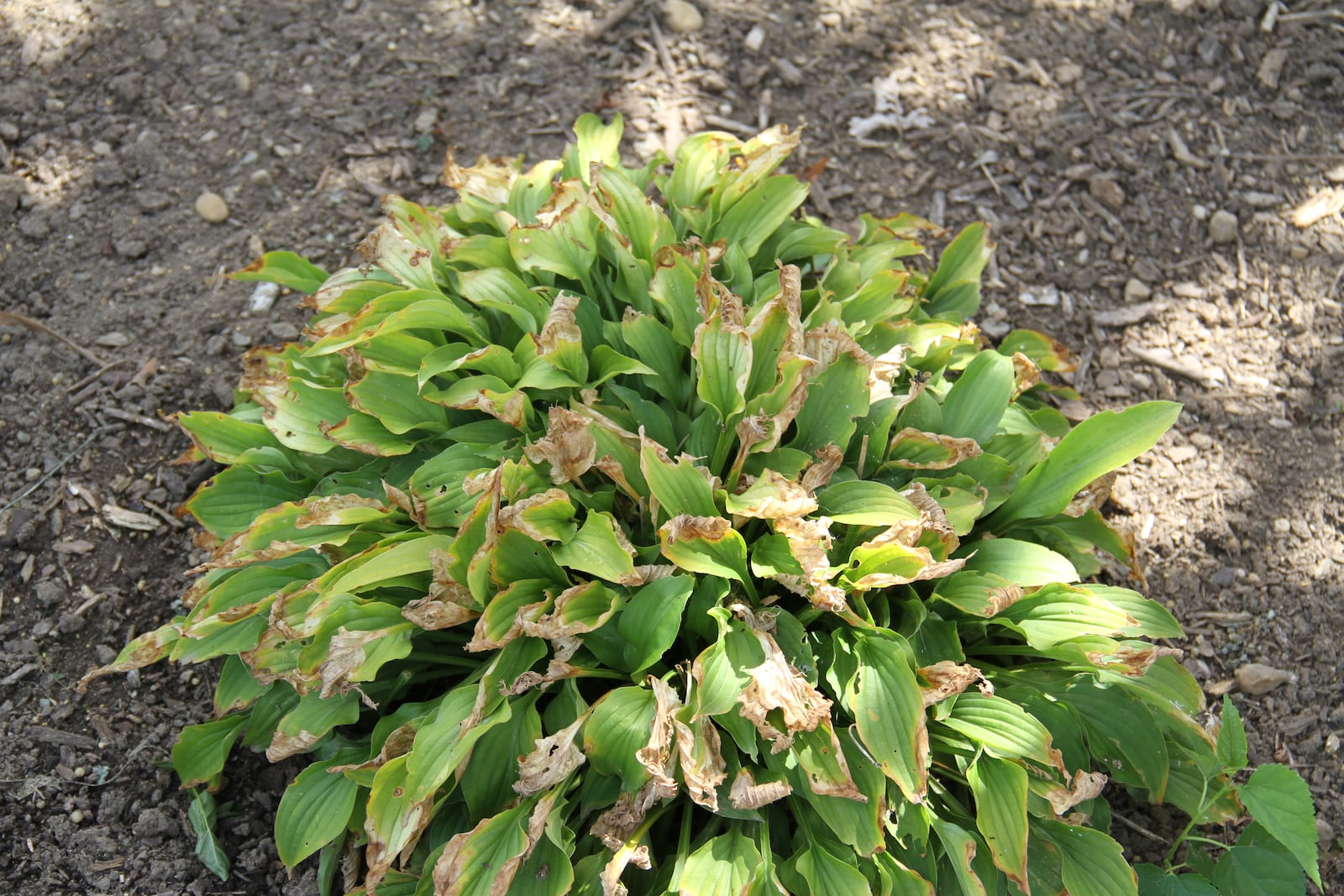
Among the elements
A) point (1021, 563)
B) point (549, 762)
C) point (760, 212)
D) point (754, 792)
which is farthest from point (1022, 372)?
point (549, 762)

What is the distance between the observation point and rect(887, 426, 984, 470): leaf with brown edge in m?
2.64

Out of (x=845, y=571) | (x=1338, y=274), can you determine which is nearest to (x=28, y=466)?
(x=845, y=571)

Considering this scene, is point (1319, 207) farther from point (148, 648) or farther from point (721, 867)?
point (148, 648)

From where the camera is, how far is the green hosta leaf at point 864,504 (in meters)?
2.35

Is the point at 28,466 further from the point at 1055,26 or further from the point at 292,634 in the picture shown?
the point at 1055,26

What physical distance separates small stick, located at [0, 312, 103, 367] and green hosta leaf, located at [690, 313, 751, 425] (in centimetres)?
240

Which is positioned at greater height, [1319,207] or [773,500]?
[1319,207]

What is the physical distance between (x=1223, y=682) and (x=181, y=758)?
317 centimetres

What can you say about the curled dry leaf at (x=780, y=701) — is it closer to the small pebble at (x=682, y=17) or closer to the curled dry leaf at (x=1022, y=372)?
the curled dry leaf at (x=1022, y=372)

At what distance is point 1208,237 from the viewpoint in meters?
3.99

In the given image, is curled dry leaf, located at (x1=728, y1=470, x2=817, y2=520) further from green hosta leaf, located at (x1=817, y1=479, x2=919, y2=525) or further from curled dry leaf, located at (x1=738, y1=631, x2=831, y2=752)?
curled dry leaf, located at (x1=738, y1=631, x2=831, y2=752)

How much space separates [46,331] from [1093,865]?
382 cm

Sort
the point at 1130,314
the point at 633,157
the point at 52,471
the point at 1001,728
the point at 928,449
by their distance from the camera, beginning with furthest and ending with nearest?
the point at 633,157 < the point at 1130,314 < the point at 52,471 < the point at 928,449 < the point at 1001,728

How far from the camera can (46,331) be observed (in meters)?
3.52
